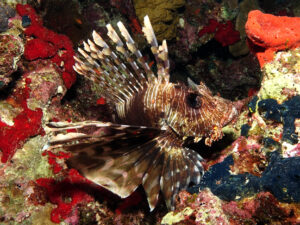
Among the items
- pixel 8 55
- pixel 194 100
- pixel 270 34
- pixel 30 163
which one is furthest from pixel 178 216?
pixel 8 55

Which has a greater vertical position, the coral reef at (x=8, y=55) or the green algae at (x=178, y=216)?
the coral reef at (x=8, y=55)

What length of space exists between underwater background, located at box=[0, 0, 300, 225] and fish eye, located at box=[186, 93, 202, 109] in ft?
1.83

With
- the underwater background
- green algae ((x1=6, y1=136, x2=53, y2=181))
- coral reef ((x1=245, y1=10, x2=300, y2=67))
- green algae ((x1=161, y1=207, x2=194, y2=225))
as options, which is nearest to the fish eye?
the underwater background

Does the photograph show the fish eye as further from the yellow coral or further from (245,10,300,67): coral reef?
the yellow coral

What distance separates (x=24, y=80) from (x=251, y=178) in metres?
4.28

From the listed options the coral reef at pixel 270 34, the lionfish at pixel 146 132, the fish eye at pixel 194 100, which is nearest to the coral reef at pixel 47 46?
the lionfish at pixel 146 132

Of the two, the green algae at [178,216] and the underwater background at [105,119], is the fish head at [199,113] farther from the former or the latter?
the green algae at [178,216]

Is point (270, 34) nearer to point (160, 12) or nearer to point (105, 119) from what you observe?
point (105, 119)

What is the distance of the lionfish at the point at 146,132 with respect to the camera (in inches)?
94.2

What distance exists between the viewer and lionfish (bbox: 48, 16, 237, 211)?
2.39m

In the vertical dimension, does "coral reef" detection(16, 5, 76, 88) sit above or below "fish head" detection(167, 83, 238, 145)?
above

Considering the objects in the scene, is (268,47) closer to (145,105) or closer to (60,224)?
(145,105)

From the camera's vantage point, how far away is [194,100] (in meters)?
3.20

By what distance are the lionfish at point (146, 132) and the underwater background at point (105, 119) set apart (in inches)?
12.7
